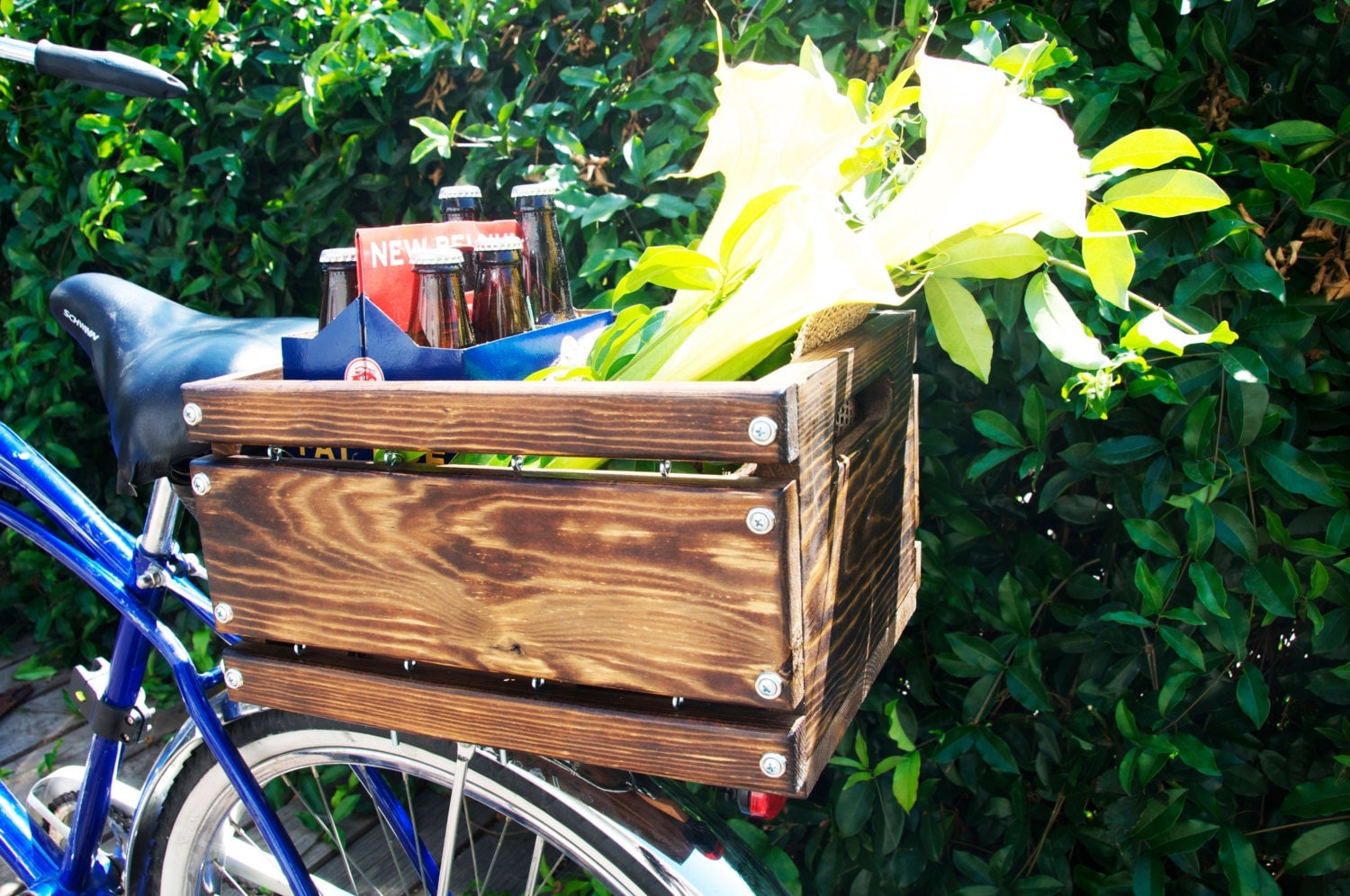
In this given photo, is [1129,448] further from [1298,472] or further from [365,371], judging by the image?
[365,371]

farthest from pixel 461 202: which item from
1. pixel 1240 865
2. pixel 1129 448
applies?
pixel 1240 865

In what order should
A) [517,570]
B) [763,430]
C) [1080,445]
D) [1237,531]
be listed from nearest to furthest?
[763,430], [517,570], [1237,531], [1080,445]

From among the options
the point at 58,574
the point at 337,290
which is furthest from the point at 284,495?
the point at 58,574

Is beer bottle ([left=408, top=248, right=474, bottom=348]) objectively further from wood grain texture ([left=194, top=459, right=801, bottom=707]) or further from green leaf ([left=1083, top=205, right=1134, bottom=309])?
green leaf ([left=1083, top=205, right=1134, bottom=309])

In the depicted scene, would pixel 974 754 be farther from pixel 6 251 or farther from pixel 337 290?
pixel 6 251

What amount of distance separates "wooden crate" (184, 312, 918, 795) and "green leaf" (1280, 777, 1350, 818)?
709 mm

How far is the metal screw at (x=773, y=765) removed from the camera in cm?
76

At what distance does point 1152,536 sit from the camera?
131cm

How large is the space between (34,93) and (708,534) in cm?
240

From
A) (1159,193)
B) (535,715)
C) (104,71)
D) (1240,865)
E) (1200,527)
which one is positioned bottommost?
(1240,865)

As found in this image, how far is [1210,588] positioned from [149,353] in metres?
1.34

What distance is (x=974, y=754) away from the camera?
4.94 feet

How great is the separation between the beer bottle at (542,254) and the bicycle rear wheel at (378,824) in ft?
1.82

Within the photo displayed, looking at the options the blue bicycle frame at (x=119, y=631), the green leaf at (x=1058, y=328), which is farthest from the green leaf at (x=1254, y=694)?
the blue bicycle frame at (x=119, y=631)
